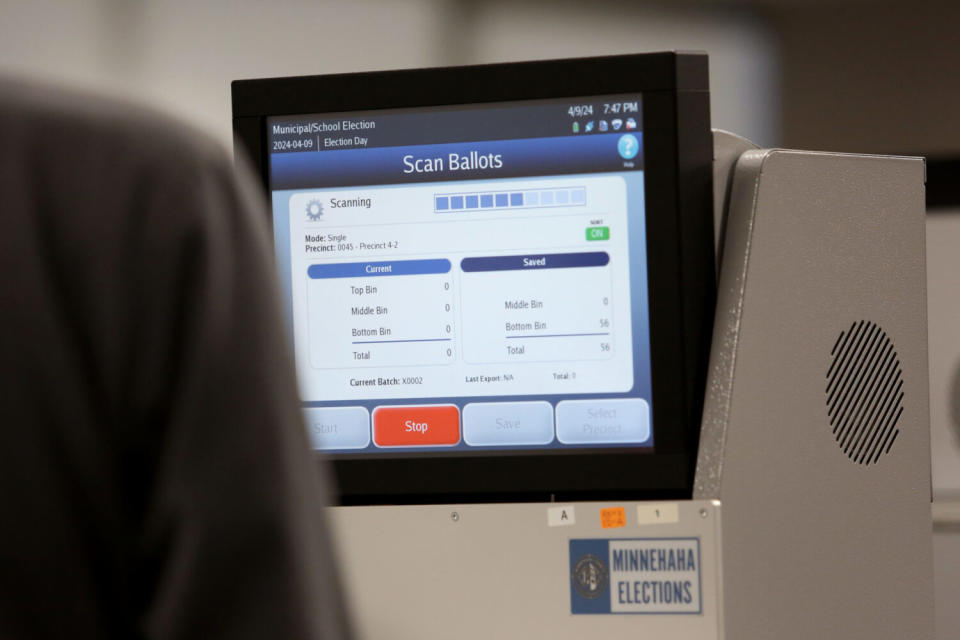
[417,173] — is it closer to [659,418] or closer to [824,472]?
[659,418]

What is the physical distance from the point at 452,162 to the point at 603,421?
0.28m

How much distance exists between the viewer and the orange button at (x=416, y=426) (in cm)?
119

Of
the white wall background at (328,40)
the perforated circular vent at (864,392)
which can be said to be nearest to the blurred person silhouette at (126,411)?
the perforated circular vent at (864,392)

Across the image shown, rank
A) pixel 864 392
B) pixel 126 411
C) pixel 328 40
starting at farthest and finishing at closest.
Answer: pixel 328 40 → pixel 864 392 → pixel 126 411

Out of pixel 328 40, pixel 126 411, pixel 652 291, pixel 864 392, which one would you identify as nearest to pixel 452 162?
pixel 652 291

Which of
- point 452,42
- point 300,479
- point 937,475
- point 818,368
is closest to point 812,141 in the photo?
point 452,42

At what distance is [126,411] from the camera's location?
0.42m

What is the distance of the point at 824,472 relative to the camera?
120 cm

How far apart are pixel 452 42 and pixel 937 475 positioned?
1992 millimetres

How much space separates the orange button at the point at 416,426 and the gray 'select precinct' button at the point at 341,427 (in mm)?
12

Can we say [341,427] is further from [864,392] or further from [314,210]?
[864,392]

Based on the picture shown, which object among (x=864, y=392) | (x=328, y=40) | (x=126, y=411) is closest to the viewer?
(x=126, y=411)

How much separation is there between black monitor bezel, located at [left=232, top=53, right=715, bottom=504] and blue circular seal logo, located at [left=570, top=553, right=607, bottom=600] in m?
0.06

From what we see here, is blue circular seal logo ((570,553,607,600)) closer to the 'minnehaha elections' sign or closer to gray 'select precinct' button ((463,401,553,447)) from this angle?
the 'minnehaha elections' sign
